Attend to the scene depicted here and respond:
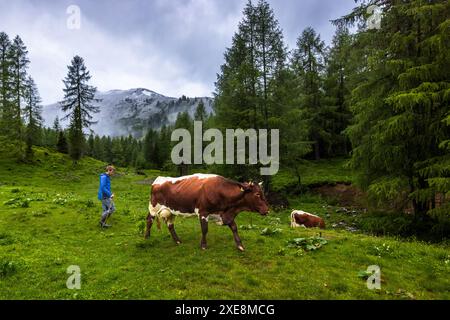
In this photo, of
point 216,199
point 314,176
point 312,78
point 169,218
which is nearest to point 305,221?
point 169,218

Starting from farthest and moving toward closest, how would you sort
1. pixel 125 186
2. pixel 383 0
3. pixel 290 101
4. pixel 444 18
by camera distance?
pixel 125 186 < pixel 290 101 < pixel 383 0 < pixel 444 18

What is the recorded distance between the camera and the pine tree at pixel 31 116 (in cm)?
5238

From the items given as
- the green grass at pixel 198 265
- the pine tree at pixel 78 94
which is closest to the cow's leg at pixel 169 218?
the green grass at pixel 198 265

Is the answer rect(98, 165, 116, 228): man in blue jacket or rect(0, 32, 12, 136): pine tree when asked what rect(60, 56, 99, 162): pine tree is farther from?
rect(98, 165, 116, 228): man in blue jacket

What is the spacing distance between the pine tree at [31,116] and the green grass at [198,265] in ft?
139

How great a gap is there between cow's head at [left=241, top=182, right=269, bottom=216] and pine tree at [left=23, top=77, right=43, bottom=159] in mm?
51781

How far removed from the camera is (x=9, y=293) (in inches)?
341

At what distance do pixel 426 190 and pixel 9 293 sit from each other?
1648 cm

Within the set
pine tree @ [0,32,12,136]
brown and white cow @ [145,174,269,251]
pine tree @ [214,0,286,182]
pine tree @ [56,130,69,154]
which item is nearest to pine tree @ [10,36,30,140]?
pine tree @ [0,32,12,136]

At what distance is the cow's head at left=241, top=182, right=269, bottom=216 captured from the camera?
1123cm

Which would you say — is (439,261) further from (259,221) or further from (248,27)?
(248,27)

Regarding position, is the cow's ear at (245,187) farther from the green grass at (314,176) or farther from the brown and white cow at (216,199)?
the green grass at (314,176)

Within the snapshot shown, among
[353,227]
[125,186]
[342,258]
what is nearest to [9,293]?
[342,258]

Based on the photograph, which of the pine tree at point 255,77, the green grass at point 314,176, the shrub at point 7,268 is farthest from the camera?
the green grass at point 314,176
